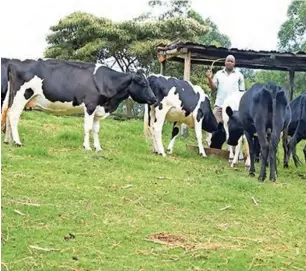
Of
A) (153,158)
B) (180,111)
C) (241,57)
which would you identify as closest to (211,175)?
(153,158)

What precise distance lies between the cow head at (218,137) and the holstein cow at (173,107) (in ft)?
1.57

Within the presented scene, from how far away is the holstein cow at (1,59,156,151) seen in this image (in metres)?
10.9

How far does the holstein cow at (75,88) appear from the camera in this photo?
10914mm

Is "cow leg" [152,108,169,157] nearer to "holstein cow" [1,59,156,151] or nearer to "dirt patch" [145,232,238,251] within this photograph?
"holstein cow" [1,59,156,151]

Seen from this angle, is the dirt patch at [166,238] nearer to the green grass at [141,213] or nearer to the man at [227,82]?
the green grass at [141,213]

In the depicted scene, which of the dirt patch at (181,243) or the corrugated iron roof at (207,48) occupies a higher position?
the corrugated iron roof at (207,48)

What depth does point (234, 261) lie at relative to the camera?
5.13 m

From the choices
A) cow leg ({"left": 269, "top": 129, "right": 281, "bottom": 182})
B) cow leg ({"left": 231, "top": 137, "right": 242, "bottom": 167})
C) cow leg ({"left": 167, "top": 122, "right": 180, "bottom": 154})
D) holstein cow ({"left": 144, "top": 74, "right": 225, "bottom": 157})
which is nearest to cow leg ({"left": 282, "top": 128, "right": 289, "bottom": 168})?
cow leg ({"left": 231, "top": 137, "right": 242, "bottom": 167})

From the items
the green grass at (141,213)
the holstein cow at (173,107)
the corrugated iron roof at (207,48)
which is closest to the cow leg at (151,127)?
the holstein cow at (173,107)

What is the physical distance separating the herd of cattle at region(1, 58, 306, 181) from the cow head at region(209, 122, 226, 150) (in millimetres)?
273


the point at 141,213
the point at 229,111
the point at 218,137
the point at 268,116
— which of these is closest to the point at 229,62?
the point at 229,111

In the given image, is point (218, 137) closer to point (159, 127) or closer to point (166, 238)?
point (159, 127)

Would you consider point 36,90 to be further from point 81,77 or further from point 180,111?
point 180,111

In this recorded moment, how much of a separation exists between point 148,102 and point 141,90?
270 mm
